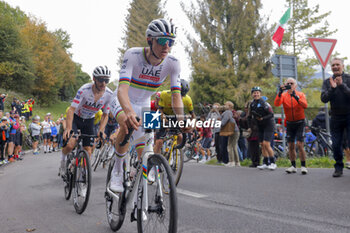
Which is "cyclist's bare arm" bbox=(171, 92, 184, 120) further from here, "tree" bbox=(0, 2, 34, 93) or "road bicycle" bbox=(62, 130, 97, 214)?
"tree" bbox=(0, 2, 34, 93)

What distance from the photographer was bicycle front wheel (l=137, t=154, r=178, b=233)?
2.51 meters

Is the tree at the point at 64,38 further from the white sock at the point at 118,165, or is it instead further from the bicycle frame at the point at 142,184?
the bicycle frame at the point at 142,184

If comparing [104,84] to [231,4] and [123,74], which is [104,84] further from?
[231,4]

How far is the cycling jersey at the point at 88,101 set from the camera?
5.84 metres

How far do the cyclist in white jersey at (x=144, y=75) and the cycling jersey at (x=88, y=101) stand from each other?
6.79 ft

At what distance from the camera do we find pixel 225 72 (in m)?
32.2

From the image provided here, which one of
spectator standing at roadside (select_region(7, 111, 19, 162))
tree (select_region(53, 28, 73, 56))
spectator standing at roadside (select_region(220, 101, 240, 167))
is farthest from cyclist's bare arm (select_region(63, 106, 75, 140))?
tree (select_region(53, 28, 73, 56))

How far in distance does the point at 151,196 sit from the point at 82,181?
2165mm

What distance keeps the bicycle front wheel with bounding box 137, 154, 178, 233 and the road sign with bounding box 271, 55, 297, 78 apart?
832 centimetres

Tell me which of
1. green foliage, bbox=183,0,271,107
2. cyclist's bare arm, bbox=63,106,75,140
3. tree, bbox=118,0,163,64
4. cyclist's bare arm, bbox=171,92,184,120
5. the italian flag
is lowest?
cyclist's bare arm, bbox=63,106,75,140

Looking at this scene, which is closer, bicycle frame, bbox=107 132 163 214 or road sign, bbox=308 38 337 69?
bicycle frame, bbox=107 132 163 214

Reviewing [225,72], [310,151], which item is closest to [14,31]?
[225,72]

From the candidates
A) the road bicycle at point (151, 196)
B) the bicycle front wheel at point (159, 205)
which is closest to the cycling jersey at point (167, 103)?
the road bicycle at point (151, 196)

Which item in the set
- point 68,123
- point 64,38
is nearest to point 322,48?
point 68,123
